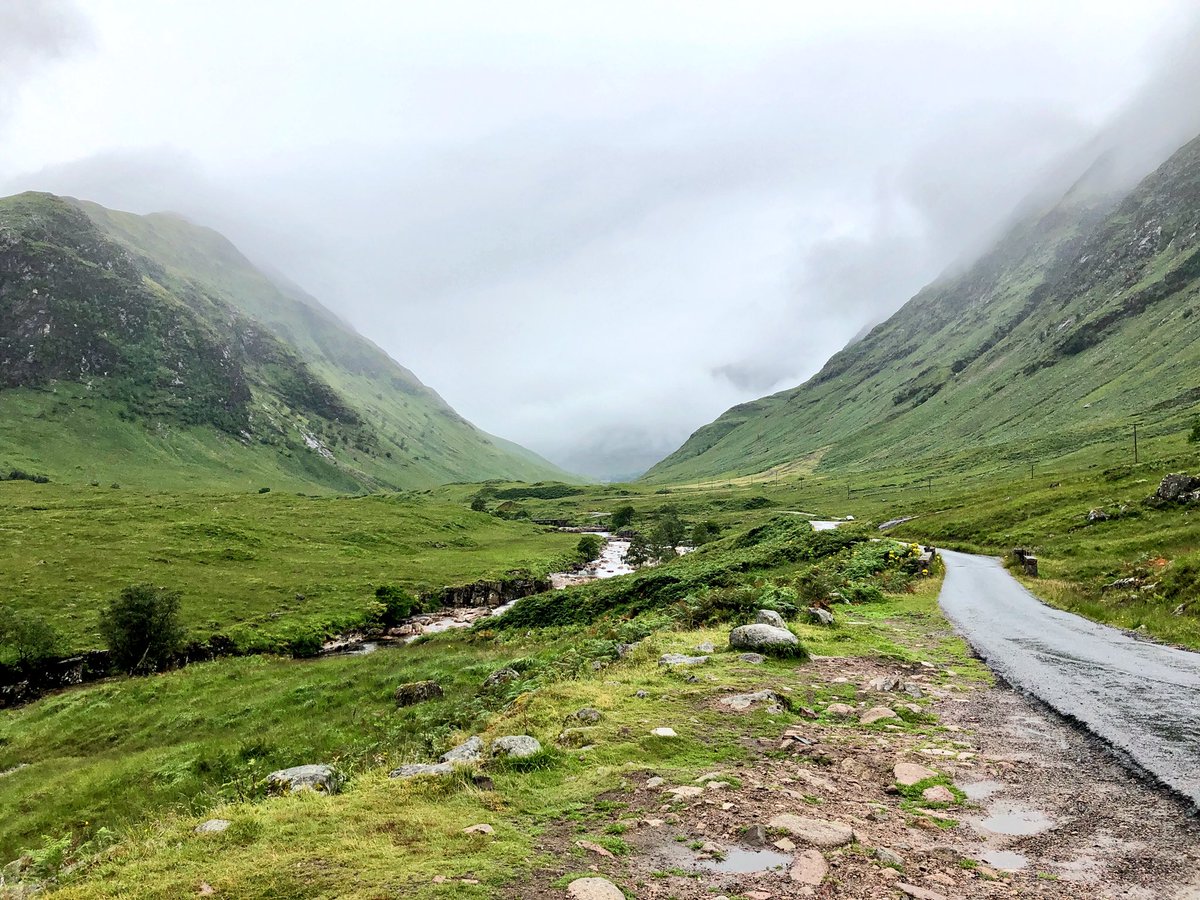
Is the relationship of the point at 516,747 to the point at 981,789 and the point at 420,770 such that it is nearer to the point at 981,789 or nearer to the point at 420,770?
the point at 420,770

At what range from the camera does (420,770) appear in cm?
974

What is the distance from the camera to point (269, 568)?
64250 mm

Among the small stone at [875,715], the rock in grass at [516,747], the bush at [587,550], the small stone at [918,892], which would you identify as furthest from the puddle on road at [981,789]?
the bush at [587,550]

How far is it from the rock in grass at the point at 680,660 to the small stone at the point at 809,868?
8.84 metres

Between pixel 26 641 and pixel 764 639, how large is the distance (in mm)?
47754

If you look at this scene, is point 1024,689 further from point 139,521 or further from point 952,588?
point 139,521

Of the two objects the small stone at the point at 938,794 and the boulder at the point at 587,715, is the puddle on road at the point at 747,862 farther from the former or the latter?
the boulder at the point at 587,715

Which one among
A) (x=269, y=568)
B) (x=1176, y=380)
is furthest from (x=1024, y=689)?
(x=1176, y=380)

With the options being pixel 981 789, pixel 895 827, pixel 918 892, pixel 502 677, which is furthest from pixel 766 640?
pixel 502 677

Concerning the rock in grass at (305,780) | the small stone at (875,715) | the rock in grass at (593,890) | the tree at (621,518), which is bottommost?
the rock in grass at (305,780)

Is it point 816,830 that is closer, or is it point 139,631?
point 816,830

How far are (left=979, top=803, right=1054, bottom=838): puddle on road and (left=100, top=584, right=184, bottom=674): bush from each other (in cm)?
4783

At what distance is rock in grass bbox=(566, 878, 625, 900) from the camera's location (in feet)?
18.6

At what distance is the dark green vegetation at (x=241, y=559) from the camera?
156 ft
